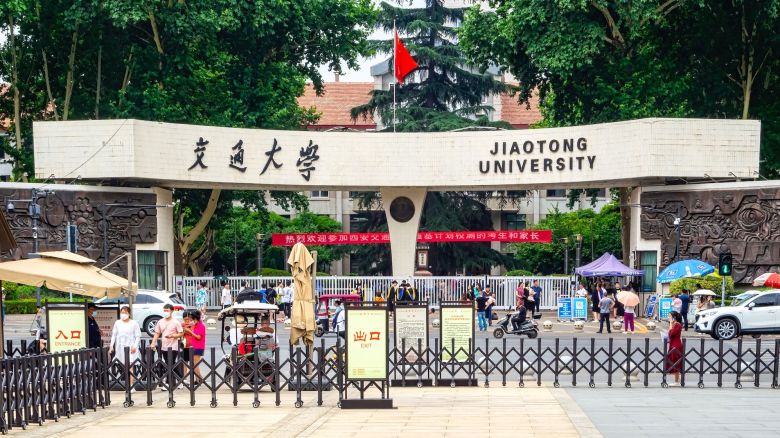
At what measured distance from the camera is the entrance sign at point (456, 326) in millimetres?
24947

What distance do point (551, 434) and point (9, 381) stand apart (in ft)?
25.1

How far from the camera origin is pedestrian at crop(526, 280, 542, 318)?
4375cm

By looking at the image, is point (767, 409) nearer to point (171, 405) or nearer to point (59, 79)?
point (171, 405)

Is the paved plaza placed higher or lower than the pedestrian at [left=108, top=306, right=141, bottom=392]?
lower

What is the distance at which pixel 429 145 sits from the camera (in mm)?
49062

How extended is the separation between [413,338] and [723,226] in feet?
69.9

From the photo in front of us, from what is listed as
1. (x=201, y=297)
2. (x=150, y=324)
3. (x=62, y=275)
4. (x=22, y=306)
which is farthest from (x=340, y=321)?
(x=201, y=297)

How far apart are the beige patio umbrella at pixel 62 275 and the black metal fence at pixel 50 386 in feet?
9.18

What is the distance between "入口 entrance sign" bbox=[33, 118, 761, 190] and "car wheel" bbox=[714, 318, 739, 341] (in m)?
9.59

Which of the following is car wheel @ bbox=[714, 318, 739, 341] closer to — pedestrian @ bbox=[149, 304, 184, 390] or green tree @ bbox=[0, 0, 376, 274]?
pedestrian @ bbox=[149, 304, 184, 390]

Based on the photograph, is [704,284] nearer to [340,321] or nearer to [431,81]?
[340,321]

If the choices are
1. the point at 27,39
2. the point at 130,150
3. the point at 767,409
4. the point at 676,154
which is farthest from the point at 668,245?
the point at 27,39

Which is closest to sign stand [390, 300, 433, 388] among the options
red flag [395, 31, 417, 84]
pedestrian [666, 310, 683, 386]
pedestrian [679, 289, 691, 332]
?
pedestrian [666, 310, 683, 386]

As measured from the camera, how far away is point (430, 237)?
5728 cm
